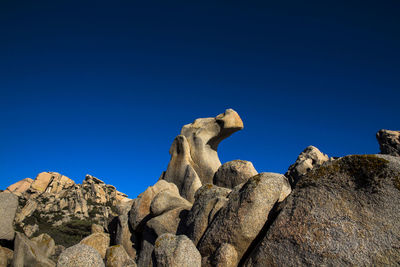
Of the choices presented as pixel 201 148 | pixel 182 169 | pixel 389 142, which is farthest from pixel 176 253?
pixel 389 142

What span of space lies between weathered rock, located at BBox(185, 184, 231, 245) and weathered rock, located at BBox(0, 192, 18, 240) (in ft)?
28.8

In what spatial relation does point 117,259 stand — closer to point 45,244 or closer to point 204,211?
point 204,211

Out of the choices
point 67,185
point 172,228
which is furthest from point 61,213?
point 172,228

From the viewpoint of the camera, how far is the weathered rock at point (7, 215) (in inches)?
531

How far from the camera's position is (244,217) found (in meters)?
9.02

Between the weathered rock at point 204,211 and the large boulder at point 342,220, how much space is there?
259cm

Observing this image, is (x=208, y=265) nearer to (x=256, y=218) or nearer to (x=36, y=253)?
(x=256, y=218)

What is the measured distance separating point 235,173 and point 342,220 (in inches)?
368

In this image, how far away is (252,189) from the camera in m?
9.42

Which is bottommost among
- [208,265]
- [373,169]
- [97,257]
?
[97,257]

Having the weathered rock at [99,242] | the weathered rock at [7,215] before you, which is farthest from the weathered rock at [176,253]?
the weathered rock at [7,215]

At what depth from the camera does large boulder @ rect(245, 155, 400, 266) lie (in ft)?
23.0

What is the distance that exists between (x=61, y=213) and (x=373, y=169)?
340 ft

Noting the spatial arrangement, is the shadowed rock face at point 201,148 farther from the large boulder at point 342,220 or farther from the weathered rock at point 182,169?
the large boulder at point 342,220
